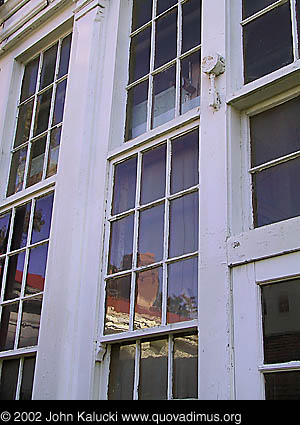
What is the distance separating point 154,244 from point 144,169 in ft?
2.19

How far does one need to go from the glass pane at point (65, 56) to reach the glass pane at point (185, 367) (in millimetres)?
3252

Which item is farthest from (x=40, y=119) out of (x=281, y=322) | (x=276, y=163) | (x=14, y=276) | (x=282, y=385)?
(x=282, y=385)

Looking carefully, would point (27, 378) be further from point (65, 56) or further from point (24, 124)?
point (65, 56)

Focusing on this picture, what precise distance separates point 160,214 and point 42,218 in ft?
4.94

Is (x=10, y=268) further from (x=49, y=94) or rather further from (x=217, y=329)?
(x=217, y=329)

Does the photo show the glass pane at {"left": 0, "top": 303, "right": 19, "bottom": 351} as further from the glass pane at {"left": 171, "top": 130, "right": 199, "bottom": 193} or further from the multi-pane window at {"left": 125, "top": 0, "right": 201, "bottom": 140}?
the glass pane at {"left": 171, "top": 130, "right": 199, "bottom": 193}

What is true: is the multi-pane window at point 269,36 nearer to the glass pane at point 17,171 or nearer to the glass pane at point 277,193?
the glass pane at point 277,193

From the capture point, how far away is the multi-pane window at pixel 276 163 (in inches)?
144

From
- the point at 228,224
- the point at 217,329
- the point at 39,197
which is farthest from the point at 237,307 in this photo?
the point at 39,197

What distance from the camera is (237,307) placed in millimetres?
3543

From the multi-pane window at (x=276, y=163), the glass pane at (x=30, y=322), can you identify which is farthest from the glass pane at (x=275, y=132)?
the glass pane at (x=30, y=322)

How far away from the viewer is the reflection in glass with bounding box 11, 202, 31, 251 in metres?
5.59

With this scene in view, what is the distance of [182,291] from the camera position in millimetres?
3986

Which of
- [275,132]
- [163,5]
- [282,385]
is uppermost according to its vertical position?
[163,5]
